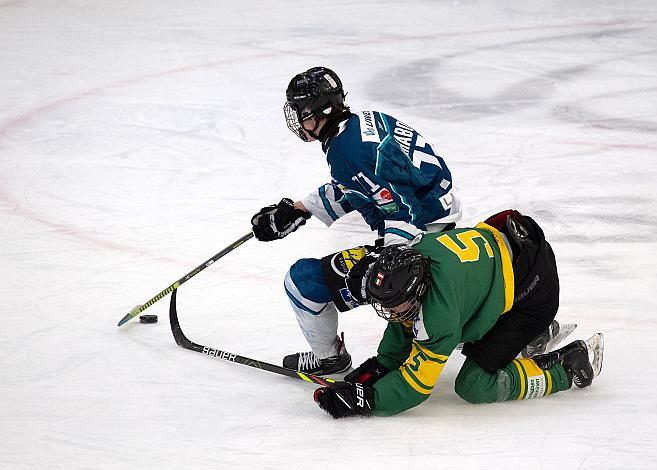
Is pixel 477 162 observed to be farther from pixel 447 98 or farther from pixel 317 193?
pixel 317 193

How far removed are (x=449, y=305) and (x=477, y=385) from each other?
36 centimetres

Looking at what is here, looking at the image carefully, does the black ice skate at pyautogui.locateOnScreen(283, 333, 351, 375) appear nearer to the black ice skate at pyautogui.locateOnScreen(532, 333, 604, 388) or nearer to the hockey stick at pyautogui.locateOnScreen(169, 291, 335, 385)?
the hockey stick at pyautogui.locateOnScreen(169, 291, 335, 385)

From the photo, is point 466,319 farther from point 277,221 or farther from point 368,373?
point 277,221

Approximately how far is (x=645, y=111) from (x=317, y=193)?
349 cm

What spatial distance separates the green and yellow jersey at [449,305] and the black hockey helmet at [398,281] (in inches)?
2.2

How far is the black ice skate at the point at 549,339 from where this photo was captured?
356 cm

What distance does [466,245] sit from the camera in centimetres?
311

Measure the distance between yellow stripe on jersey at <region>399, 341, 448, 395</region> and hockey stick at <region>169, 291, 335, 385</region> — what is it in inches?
14.1

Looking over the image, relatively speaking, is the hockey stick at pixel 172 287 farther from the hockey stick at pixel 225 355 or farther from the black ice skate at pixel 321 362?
the black ice skate at pixel 321 362

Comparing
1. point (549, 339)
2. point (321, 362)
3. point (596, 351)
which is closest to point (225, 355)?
point (321, 362)

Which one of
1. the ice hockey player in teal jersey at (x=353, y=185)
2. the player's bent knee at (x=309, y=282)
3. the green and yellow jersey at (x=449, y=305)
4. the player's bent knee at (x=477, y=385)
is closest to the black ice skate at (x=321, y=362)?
the ice hockey player in teal jersey at (x=353, y=185)

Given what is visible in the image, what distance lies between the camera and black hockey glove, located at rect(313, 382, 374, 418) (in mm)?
3086

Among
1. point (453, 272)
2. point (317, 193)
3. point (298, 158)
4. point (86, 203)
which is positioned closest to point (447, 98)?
point (298, 158)

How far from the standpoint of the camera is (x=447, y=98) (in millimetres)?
6793
